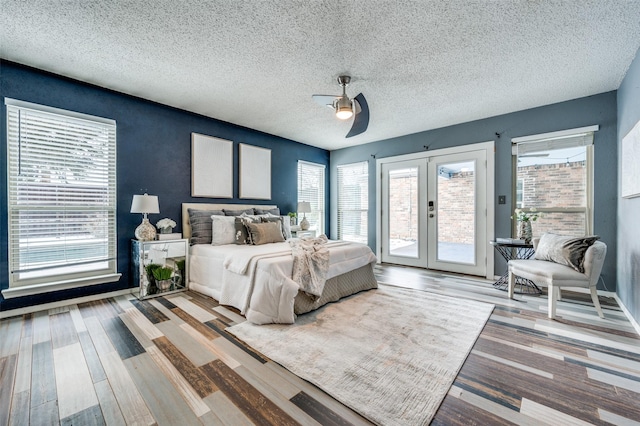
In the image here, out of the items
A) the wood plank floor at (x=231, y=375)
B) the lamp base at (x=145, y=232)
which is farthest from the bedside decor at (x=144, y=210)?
the wood plank floor at (x=231, y=375)

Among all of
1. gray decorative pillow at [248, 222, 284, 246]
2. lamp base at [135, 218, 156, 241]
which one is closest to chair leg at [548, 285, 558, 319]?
gray decorative pillow at [248, 222, 284, 246]

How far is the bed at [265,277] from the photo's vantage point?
2.56 meters

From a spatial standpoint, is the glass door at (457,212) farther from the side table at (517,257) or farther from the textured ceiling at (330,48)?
the textured ceiling at (330,48)

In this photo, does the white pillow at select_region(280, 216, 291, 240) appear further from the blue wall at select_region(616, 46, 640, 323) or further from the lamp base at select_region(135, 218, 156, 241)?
the blue wall at select_region(616, 46, 640, 323)

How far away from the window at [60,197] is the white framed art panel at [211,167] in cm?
103

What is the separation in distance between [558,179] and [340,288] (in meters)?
3.46

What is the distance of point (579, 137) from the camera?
3.63 m

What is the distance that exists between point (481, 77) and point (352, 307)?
2988 mm

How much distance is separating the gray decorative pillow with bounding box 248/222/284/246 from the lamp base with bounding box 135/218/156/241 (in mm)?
1215

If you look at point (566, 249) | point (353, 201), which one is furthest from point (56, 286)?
point (566, 249)

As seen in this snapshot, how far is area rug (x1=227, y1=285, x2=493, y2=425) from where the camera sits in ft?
5.10

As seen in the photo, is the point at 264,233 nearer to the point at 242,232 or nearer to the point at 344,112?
the point at 242,232

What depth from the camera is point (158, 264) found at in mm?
3461

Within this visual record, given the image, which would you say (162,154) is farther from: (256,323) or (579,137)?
(579,137)
